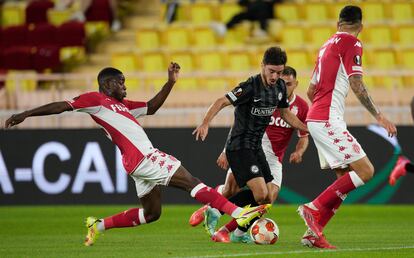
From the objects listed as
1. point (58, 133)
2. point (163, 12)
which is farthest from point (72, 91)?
point (163, 12)

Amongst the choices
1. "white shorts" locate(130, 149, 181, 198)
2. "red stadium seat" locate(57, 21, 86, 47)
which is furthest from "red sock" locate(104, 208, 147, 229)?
"red stadium seat" locate(57, 21, 86, 47)

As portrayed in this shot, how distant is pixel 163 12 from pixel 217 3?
1284 mm

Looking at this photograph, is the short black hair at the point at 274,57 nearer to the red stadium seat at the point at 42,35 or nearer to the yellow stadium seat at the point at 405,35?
the yellow stadium seat at the point at 405,35

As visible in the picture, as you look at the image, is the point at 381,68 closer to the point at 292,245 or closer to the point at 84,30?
the point at 84,30

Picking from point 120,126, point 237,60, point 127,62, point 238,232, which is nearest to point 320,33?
point 237,60

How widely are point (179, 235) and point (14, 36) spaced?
12.9 m

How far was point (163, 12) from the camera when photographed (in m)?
25.1

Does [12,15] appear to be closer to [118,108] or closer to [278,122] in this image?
[278,122]

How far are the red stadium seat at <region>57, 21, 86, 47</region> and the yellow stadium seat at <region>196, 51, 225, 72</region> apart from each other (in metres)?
3.09

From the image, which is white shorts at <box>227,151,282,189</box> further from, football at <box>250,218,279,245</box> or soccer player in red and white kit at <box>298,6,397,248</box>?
soccer player in red and white kit at <box>298,6,397,248</box>

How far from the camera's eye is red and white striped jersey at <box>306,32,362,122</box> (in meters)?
11.2

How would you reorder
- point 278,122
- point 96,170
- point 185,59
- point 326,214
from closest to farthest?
1. point 326,214
2. point 278,122
3. point 96,170
4. point 185,59

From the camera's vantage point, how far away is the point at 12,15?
1046 inches

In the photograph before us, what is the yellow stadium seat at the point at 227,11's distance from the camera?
2455cm
